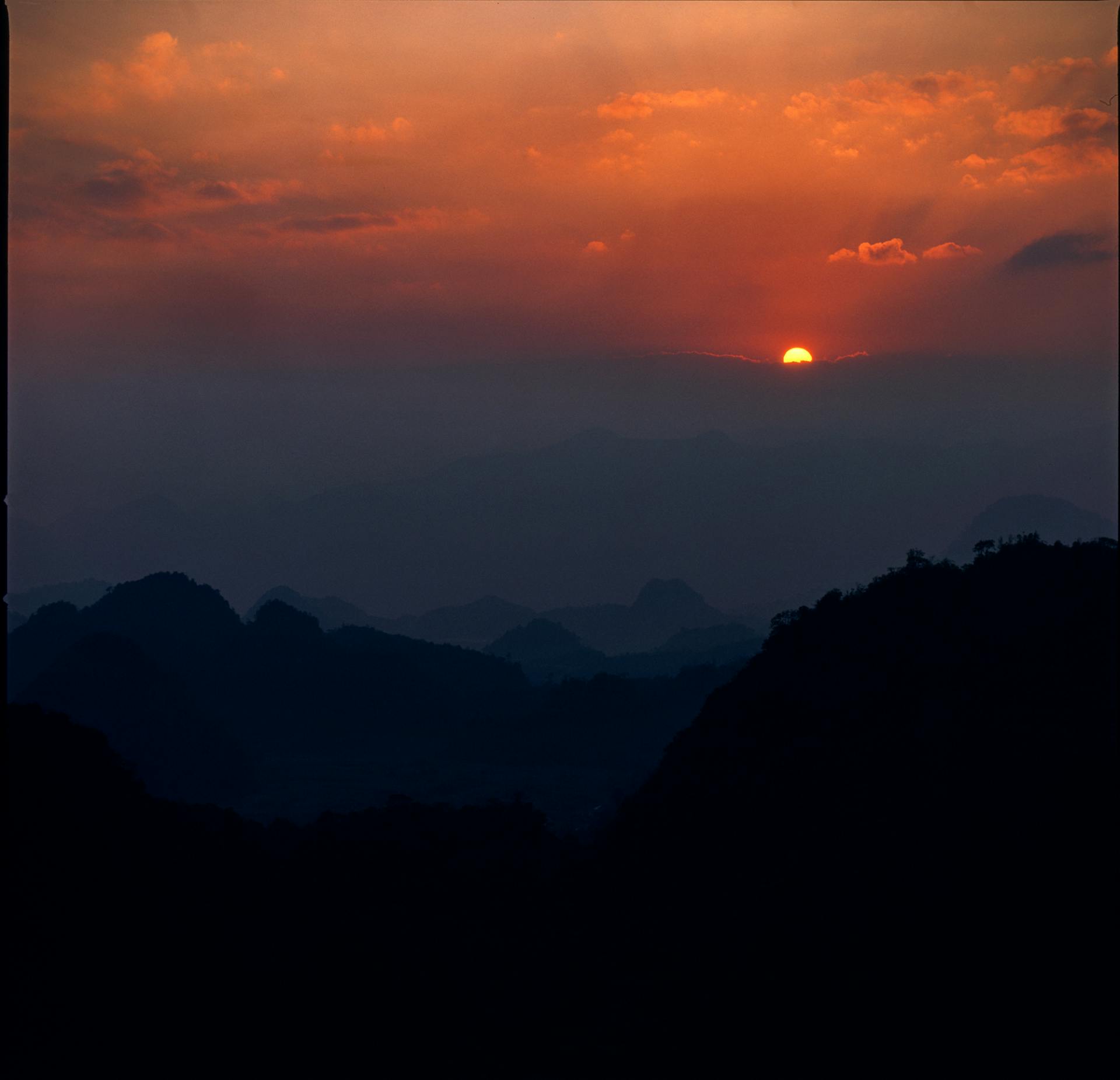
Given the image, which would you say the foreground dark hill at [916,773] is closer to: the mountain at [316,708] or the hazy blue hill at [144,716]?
the mountain at [316,708]

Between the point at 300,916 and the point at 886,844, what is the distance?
25.3m

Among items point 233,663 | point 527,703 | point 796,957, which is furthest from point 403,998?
point 233,663

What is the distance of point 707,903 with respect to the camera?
40.3 meters

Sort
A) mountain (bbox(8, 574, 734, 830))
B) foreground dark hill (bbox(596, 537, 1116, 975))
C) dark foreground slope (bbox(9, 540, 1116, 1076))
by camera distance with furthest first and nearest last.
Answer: mountain (bbox(8, 574, 734, 830)) < foreground dark hill (bbox(596, 537, 1116, 975)) < dark foreground slope (bbox(9, 540, 1116, 1076))

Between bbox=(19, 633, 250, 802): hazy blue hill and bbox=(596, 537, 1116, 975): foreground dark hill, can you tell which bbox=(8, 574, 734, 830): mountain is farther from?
bbox=(596, 537, 1116, 975): foreground dark hill

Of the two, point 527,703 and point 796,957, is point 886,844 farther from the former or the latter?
point 527,703

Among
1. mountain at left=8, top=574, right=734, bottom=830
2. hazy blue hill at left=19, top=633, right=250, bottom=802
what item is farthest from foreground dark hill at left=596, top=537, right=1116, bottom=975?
hazy blue hill at left=19, top=633, right=250, bottom=802

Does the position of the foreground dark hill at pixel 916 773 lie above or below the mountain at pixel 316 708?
above

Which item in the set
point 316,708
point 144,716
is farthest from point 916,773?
point 316,708

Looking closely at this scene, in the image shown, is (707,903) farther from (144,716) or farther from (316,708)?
(316,708)

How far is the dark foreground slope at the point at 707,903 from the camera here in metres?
30.8

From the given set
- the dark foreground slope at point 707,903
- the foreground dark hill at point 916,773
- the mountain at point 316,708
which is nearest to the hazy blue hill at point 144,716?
the mountain at point 316,708

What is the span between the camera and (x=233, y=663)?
514 feet

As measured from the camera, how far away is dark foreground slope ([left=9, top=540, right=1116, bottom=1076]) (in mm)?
30750
